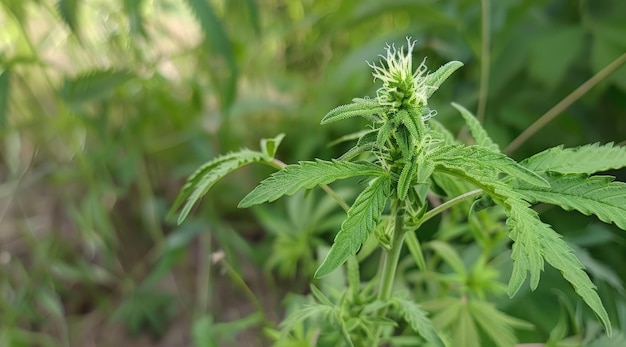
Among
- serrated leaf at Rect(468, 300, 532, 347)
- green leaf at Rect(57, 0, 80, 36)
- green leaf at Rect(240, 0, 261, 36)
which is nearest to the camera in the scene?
serrated leaf at Rect(468, 300, 532, 347)

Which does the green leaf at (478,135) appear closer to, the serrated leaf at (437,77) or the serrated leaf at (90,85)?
the serrated leaf at (437,77)

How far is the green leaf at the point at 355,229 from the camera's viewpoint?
31 centimetres

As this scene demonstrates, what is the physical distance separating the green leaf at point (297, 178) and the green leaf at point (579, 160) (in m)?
0.11

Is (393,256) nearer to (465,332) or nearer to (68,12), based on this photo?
(465,332)

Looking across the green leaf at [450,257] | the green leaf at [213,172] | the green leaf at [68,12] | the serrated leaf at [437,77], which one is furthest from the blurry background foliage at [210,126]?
the serrated leaf at [437,77]

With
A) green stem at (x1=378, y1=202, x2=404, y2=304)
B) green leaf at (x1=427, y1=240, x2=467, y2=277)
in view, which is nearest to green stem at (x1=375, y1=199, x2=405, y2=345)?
green stem at (x1=378, y1=202, x2=404, y2=304)

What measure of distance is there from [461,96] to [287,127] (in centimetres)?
28

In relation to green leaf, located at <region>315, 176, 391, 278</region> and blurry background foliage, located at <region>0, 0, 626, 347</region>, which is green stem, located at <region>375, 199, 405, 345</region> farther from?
blurry background foliage, located at <region>0, 0, 626, 347</region>

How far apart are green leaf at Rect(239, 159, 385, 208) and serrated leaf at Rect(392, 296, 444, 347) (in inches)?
4.3

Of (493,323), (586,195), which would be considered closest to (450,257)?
(493,323)

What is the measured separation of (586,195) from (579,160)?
4cm

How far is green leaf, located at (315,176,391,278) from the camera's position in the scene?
12.3 inches

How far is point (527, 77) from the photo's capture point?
87 centimetres

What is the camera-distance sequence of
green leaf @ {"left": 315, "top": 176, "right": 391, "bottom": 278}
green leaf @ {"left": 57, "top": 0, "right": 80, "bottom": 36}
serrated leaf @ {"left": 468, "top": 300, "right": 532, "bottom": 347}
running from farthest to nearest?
green leaf @ {"left": 57, "top": 0, "right": 80, "bottom": 36} < serrated leaf @ {"left": 468, "top": 300, "right": 532, "bottom": 347} < green leaf @ {"left": 315, "top": 176, "right": 391, "bottom": 278}
